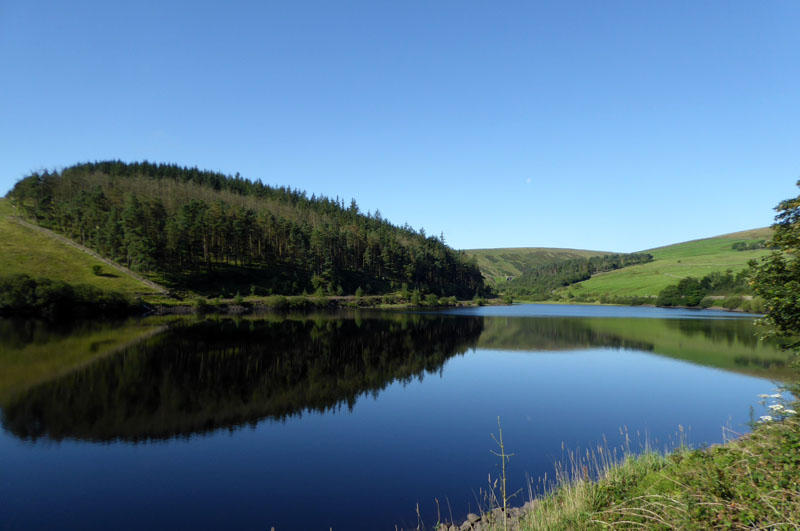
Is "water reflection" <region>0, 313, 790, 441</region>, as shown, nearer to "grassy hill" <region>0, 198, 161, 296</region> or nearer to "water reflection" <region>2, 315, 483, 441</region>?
"water reflection" <region>2, 315, 483, 441</region>

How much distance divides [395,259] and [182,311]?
81.1 meters

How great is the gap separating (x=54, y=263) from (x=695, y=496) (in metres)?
118

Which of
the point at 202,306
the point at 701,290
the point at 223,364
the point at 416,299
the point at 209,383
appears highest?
the point at 701,290

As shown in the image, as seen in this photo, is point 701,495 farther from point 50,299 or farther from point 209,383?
point 50,299

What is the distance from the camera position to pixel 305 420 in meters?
22.4

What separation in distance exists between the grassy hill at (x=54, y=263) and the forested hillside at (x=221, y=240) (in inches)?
209

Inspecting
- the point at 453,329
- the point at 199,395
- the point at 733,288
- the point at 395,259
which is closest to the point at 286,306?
the point at 453,329

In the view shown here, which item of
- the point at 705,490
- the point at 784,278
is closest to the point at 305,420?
the point at 705,490

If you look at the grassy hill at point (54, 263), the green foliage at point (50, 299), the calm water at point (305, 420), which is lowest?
the calm water at point (305, 420)

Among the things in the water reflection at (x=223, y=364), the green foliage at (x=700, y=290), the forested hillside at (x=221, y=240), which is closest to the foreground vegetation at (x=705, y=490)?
the water reflection at (x=223, y=364)

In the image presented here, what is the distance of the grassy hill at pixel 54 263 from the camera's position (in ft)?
271

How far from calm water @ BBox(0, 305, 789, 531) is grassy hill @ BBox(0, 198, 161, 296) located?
40763 millimetres

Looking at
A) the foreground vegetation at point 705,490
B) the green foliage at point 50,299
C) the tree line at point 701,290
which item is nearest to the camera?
the foreground vegetation at point 705,490

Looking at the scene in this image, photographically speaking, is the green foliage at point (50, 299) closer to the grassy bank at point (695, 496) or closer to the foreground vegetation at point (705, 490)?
the foreground vegetation at point (705, 490)
